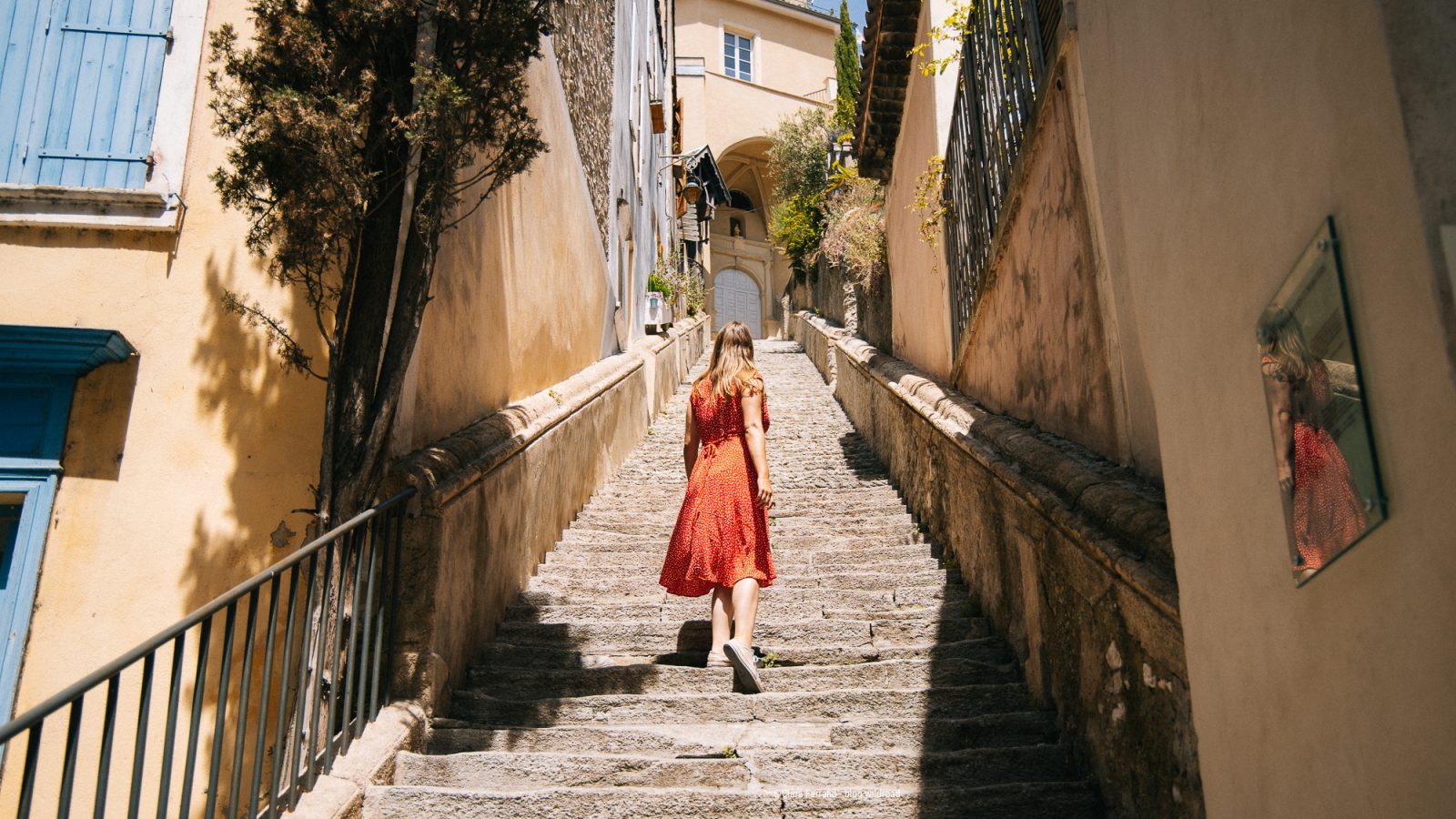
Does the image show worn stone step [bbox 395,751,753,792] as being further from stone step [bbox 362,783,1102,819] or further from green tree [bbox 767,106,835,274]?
green tree [bbox 767,106,835,274]

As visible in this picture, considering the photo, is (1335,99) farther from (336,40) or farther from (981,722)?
(336,40)

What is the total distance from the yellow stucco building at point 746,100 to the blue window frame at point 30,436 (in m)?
27.8

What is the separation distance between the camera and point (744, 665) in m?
4.38

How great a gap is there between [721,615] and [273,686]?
1.92m

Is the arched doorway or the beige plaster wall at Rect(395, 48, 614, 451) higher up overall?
the arched doorway

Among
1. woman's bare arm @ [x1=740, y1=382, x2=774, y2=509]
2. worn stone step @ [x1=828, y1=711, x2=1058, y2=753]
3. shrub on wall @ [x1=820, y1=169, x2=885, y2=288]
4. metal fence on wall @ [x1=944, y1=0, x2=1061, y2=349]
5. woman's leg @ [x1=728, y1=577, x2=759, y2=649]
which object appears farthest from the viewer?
shrub on wall @ [x1=820, y1=169, x2=885, y2=288]

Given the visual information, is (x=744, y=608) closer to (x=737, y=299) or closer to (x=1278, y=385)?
(x=1278, y=385)

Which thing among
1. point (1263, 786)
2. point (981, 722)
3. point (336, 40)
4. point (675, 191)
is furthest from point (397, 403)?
point (675, 191)

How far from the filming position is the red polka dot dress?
482 centimetres

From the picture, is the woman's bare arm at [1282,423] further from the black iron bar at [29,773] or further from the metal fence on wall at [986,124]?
the metal fence on wall at [986,124]

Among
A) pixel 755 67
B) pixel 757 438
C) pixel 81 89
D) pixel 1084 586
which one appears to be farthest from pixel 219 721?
pixel 755 67

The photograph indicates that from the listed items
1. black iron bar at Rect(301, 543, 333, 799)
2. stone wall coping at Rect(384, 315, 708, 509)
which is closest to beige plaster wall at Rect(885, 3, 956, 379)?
stone wall coping at Rect(384, 315, 708, 509)

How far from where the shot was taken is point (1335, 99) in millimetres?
1532

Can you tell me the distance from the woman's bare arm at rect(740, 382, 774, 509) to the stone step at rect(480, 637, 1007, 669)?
2.39ft
